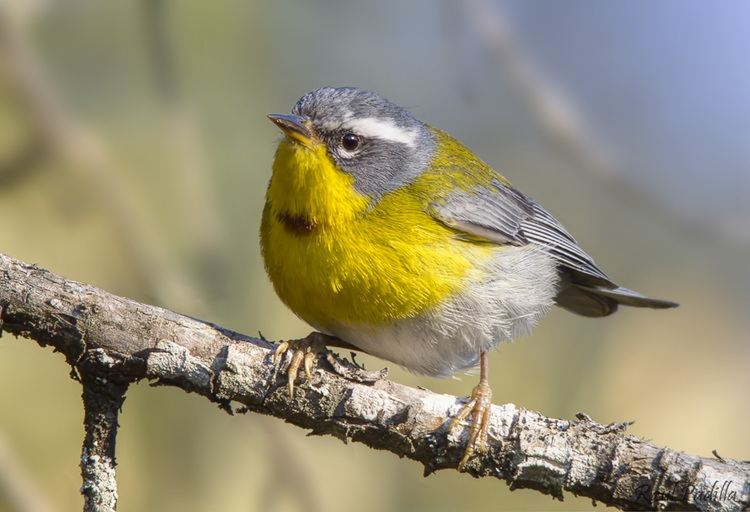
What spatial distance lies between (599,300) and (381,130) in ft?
7.17

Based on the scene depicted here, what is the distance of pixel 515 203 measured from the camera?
587 centimetres

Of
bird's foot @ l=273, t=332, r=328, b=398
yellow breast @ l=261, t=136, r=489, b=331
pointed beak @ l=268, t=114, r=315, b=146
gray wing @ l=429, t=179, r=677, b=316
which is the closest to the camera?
bird's foot @ l=273, t=332, r=328, b=398

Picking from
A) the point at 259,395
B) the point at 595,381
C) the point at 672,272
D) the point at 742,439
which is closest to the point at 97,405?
the point at 259,395

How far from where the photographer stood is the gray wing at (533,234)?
512 centimetres

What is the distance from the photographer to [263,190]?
8273 millimetres

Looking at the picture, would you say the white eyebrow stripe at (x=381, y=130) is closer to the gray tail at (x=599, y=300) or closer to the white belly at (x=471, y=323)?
the white belly at (x=471, y=323)

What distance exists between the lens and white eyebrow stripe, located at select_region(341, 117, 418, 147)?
505cm

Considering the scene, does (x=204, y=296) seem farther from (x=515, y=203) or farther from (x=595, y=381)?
(x=595, y=381)

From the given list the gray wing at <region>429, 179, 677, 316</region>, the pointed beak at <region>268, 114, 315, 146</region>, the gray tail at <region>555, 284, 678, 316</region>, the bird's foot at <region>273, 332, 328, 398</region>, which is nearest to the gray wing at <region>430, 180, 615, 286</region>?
the gray wing at <region>429, 179, 677, 316</region>

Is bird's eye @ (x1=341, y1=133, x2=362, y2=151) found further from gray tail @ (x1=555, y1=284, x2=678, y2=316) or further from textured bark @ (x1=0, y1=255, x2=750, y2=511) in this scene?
gray tail @ (x1=555, y1=284, x2=678, y2=316)

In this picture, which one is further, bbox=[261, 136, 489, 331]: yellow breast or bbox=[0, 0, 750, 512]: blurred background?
bbox=[0, 0, 750, 512]: blurred background

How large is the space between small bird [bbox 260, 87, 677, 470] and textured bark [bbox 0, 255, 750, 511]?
15 centimetres

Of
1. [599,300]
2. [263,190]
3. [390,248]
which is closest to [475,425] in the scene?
[390,248]

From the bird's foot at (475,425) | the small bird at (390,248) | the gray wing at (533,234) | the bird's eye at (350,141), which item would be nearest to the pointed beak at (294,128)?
the small bird at (390,248)
